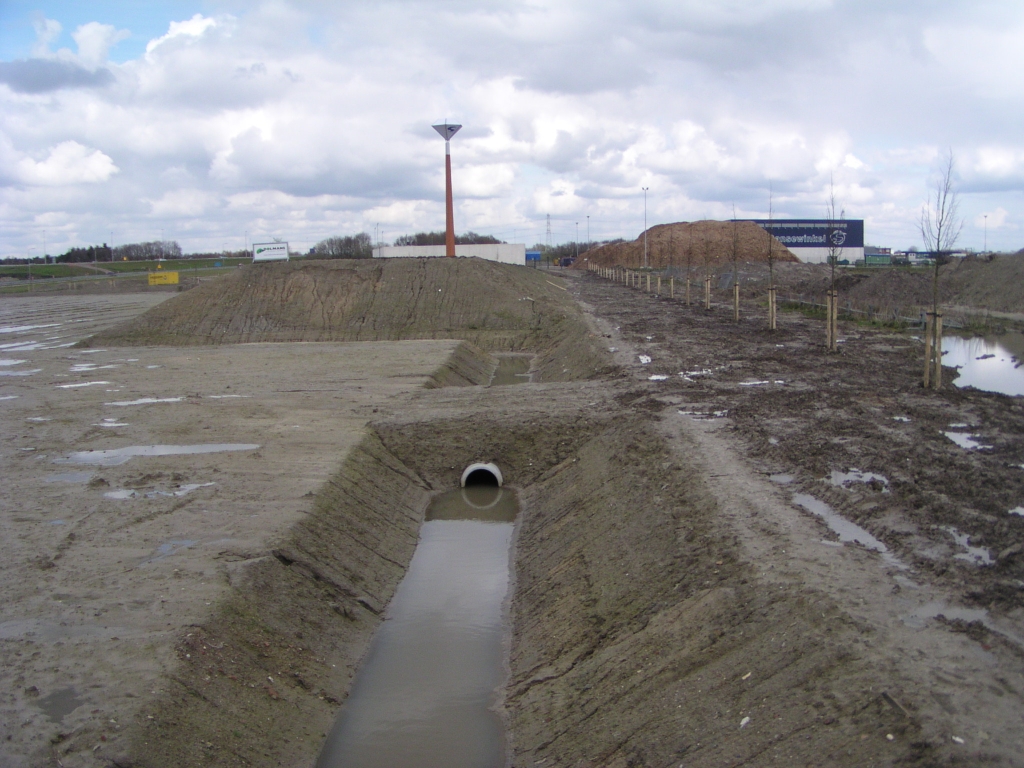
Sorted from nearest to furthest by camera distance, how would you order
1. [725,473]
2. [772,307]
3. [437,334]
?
[725,473], [772,307], [437,334]

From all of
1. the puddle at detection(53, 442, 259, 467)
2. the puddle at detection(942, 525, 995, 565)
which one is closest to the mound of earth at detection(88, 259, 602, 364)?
the puddle at detection(53, 442, 259, 467)

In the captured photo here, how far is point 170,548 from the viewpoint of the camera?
11055mm

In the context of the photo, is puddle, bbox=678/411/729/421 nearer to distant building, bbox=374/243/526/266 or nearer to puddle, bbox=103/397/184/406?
puddle, bbox=103/397/184/406

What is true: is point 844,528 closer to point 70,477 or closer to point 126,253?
point 70,477

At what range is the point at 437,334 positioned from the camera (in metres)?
43.1

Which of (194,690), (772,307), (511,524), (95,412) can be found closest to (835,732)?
(194,690)

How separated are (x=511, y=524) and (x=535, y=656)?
5685 mm

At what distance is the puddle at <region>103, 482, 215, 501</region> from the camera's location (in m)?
13.6

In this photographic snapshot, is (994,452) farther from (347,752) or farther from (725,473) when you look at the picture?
(347,752)

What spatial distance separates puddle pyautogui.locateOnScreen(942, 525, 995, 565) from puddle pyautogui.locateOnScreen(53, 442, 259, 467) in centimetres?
1273

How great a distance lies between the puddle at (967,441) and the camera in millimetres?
12719

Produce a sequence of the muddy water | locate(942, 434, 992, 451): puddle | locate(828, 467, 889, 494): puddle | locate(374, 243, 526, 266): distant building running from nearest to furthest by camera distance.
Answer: the muddy water, locate(828, 467, 889, 494): puddle, locate(942, 434, 992, 451): puddle, locate(374, 243, 526, 266): distant building

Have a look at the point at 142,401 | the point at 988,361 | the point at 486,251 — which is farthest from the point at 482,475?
the point at 486,251

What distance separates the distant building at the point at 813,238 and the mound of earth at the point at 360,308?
51.9 meters
